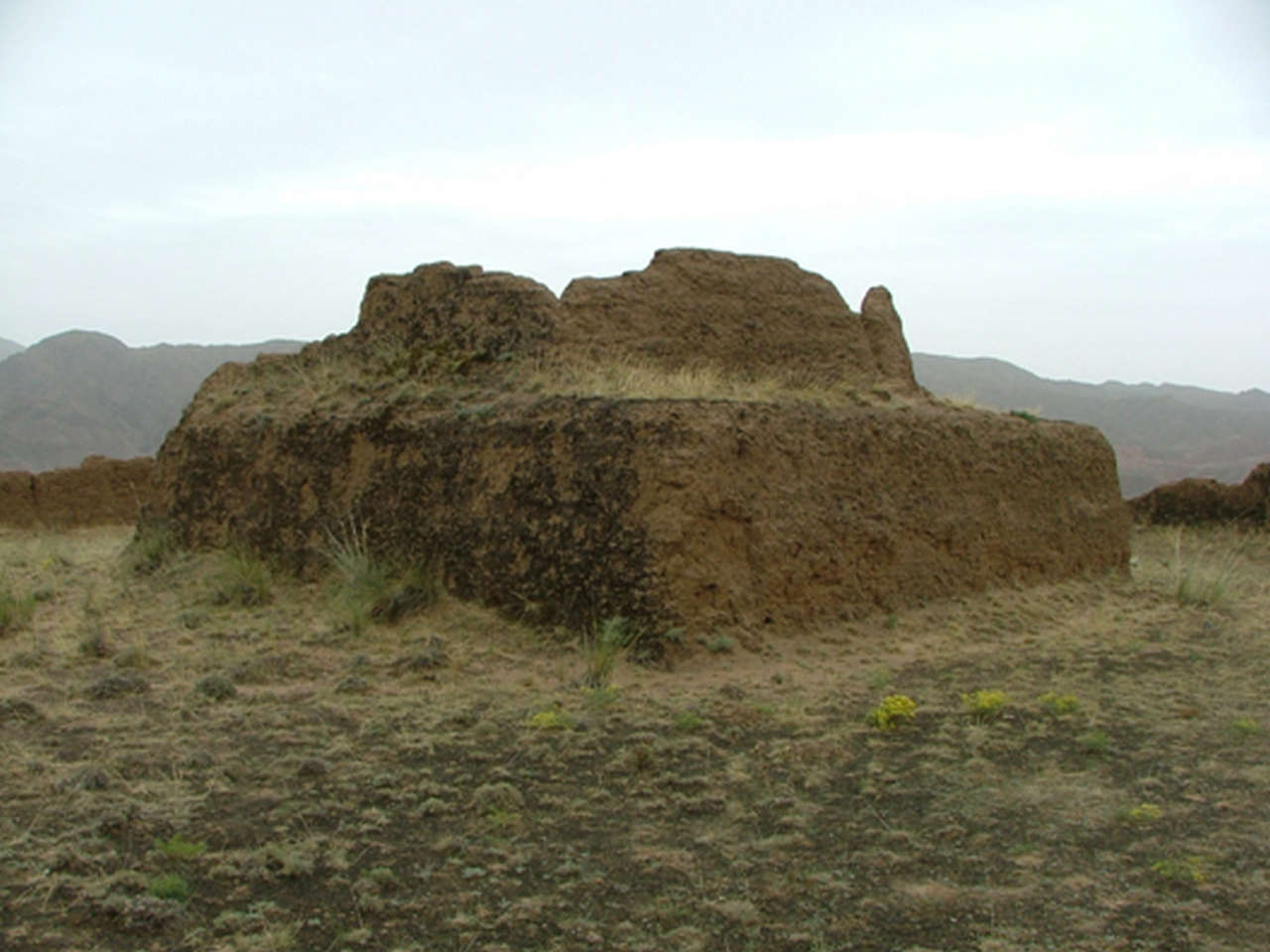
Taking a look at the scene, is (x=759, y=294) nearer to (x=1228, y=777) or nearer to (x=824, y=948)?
(x=1228, y=777)

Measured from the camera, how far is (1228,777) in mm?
4309

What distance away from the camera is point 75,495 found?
16875 mm

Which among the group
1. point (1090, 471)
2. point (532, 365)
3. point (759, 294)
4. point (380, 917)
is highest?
point (759, 294)

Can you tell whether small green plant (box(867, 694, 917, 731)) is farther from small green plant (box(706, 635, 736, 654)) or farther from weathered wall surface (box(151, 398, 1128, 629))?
weathered wall surface (box(151, 398, 1128, 629))

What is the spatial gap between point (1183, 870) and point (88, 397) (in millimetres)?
61268

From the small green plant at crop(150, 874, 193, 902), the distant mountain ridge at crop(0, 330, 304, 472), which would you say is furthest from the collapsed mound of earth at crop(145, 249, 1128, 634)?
the distant mountain ridge at crop(0, 330, 304, 472)

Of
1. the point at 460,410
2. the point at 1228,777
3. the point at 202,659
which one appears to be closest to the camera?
the point at 1228,777

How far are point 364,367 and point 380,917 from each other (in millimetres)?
6359

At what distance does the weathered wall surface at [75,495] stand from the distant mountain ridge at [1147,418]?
19550mm

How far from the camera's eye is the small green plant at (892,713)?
5.02 meters

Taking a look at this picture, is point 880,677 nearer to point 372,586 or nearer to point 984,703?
point 984,703

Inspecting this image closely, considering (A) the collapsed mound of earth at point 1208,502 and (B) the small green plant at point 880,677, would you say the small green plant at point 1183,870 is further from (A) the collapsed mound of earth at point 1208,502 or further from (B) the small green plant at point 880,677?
(A) the collapsed mound of earth at point 1208,502

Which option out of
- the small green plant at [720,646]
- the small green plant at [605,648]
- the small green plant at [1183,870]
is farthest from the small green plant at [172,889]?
the small green plant at [720,646]

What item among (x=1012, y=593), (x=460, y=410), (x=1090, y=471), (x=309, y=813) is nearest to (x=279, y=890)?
(x=309, y=813)
